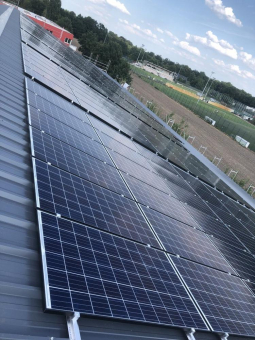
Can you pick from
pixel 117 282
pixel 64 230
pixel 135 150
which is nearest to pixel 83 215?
pixel 64 230

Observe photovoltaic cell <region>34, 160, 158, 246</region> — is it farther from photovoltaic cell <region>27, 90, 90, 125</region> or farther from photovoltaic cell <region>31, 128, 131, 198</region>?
photovoltaic cell <region>27, 90, 90, 125</region>

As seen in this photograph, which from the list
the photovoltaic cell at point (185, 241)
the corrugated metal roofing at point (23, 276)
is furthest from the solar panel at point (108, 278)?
the photovoltaic cell at point (185, 241)

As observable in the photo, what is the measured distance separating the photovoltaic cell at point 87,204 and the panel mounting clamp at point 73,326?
2262 millimetres

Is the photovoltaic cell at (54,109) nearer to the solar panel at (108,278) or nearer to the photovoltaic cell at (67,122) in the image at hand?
the photovoltaic cell at (67,122)

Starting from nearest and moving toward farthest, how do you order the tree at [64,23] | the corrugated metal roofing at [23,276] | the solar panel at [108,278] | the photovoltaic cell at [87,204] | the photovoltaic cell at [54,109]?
the corrugated metal roofing at [23,276] → the solar panel at [108,278] → the photovoltaic cell at [87,204] → the photovoltaic cell at [54,109] → the tree at [64,23]

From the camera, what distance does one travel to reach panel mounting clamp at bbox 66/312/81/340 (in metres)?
4.52

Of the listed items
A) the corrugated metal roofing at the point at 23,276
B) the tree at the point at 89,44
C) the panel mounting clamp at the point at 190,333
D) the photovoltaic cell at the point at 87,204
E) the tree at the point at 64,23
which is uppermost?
the tree at the point at 64,23

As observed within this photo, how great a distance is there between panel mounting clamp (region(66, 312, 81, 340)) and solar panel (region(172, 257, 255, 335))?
342 cm

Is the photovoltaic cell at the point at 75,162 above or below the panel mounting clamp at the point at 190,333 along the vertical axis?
above

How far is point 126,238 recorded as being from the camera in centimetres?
741

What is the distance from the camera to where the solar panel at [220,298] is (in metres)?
7.16

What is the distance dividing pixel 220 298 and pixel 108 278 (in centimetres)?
365

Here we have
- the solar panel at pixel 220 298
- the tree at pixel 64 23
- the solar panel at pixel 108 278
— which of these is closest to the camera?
the solar panel at pixel 108 278

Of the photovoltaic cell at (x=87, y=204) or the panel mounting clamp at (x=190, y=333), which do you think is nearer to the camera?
the panel mounting clamp at (x=190, y=333)
